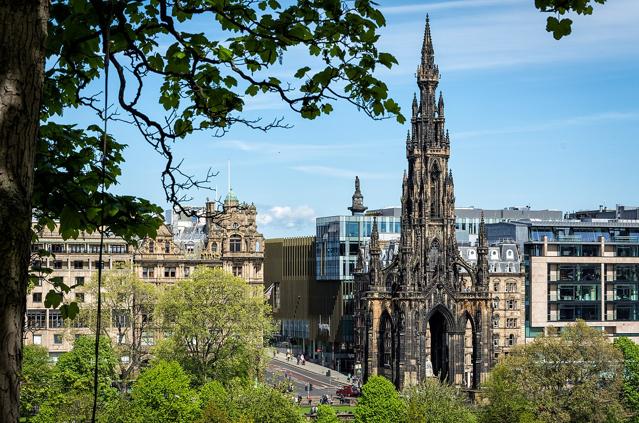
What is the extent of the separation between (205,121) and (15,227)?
9.72 metres

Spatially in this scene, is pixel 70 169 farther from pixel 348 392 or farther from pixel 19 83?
pixel 348 392

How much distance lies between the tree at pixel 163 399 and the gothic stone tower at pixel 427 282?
4669 centimetres

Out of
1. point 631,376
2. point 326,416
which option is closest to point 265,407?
point 326,416

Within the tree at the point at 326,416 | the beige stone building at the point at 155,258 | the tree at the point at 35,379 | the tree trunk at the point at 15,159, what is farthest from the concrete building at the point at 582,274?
the tree trunk at the point at 15,159

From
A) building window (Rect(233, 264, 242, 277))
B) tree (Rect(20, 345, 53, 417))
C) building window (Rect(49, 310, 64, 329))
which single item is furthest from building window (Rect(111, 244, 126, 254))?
tree (Rect(20, 345, 53, 417))

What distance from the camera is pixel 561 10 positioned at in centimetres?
1816

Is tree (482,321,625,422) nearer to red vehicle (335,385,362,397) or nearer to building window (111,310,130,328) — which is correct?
red vehicle (335,385,362,397)

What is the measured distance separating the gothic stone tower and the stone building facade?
116 millimetres

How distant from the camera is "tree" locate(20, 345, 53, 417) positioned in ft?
301

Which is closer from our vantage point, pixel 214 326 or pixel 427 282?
pixel 214 326

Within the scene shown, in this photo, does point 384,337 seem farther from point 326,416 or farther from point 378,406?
point 326,416

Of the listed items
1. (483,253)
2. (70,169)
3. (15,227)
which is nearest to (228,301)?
(483,253)

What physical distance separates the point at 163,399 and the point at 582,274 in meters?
100.0

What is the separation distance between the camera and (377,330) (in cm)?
14475
